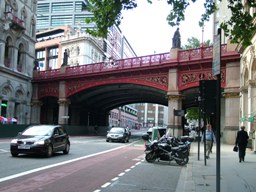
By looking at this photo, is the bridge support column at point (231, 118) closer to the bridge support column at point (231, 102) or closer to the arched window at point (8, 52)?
the bridge support column at point (231, 102)

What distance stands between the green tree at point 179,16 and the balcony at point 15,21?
3280 cm

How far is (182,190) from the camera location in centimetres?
955

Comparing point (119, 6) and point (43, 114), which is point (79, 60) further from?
point (119, 6)

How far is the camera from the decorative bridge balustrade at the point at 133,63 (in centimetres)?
3500

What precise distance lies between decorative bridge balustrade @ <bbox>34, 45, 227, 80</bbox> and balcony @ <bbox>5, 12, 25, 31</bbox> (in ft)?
23.7

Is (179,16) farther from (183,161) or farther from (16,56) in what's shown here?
(16,56)

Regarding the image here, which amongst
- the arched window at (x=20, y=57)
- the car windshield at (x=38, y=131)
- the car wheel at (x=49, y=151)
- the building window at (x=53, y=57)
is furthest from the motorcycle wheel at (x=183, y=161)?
the building window at (x=53, y=57)

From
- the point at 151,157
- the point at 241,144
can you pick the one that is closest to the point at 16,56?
the point at 151,157

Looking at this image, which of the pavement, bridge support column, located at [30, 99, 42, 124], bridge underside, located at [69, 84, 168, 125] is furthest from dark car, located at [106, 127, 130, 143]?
the pavement

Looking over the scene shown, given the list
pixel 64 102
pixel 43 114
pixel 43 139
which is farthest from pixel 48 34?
pixel 43 139

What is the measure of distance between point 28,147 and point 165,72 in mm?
24056

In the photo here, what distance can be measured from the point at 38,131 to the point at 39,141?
145 centimetres

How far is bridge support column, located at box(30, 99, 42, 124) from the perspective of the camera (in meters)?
50.1

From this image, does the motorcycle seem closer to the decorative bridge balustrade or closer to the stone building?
the decorative bridge balustrade
